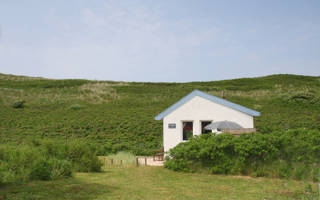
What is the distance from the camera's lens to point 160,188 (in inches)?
329

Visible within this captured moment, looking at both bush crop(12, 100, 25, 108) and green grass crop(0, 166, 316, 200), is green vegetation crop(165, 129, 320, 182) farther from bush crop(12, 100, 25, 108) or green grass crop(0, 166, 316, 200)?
bush crop(12, 100, 25, 108)

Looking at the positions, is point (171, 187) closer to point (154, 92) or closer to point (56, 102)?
point (56, 102)

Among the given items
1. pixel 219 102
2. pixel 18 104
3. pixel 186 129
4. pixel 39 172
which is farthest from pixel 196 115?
pixel 18 104

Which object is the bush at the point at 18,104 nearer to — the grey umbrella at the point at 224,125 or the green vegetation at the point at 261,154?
the grey umbrella at the point at 224,125

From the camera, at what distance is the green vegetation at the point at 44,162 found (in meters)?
9.18

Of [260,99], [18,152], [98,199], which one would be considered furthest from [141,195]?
[260,99]

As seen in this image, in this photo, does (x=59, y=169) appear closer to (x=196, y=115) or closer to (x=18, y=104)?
(x=196, y=115)

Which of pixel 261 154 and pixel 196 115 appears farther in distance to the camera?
pixel 196 115

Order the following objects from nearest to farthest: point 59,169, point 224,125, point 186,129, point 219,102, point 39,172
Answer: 1. point 39,172
2. point 59,169
3. point 224,125
4. point 219,102
5. point 186,129

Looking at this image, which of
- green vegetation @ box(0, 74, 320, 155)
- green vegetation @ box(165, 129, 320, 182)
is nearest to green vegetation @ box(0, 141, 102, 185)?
green vegetation @ box(165, 129, 320, 182)

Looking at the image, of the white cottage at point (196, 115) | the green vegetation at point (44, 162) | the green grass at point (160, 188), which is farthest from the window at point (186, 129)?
the green vegetation at point (44, 162)

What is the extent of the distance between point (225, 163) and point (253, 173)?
964 millimetres

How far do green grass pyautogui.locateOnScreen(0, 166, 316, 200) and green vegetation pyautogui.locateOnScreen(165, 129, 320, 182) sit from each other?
0.51m

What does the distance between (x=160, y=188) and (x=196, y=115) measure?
7.46 meters
